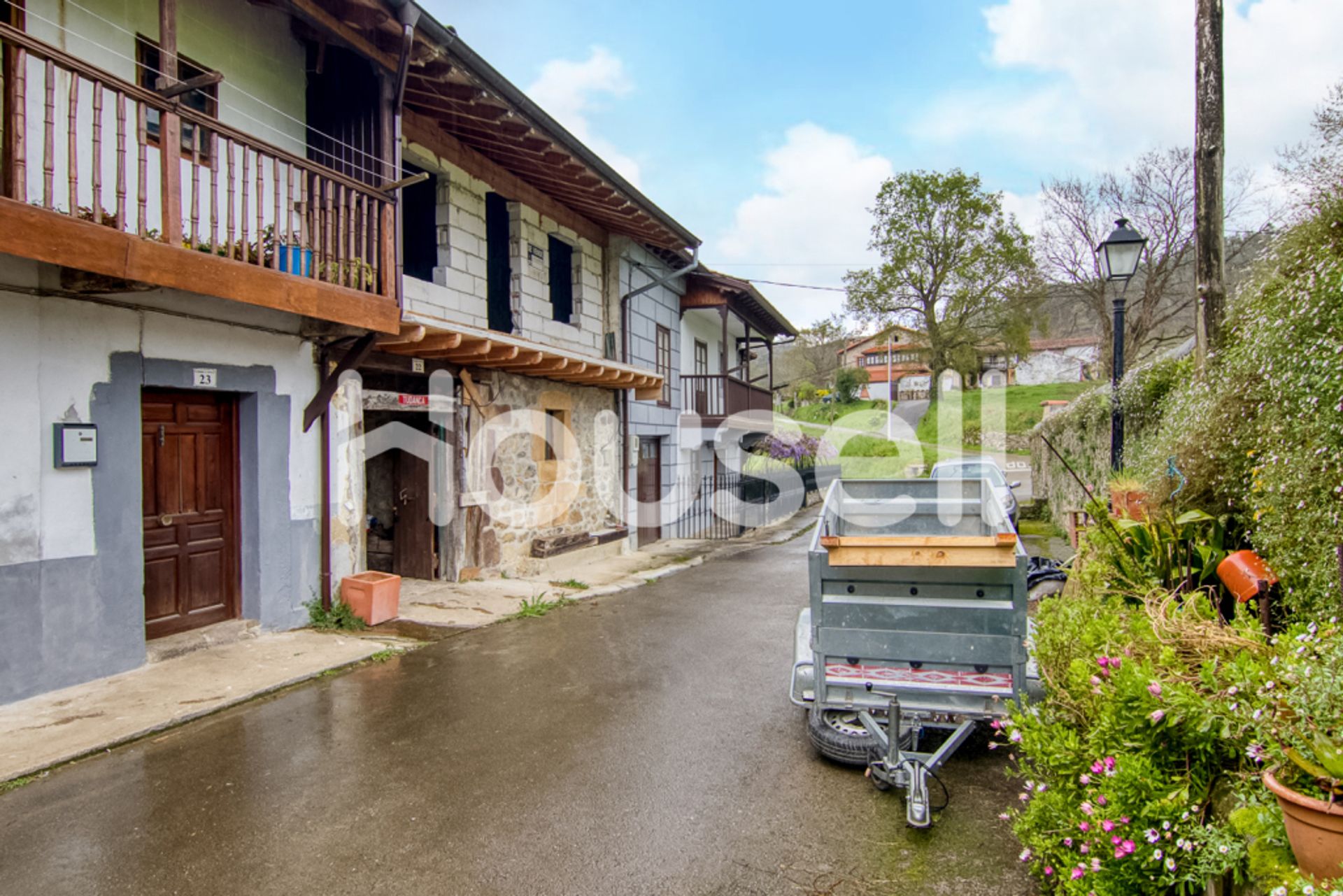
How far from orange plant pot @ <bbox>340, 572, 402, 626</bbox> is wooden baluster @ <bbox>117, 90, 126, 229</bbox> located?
3713 mm

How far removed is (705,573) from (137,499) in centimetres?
718

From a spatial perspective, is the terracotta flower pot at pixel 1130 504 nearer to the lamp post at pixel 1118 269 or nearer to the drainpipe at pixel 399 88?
the lamp post at pixel 1118 269

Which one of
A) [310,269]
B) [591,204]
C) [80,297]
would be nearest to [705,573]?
[591,204]

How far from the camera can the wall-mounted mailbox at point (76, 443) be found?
493 centimetres

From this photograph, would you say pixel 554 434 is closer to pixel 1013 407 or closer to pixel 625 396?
pixel 625 396

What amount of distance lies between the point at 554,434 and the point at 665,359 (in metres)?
4.84

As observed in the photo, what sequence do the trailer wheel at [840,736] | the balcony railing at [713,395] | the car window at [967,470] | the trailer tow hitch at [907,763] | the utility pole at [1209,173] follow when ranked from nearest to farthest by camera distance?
1. the trailer tow hitch at [907,763]
2. the trailer wheel at [840,736]
3. the utility pole at [1209,173]
4. the car window at [967,470]
5. the balcony railing at [713,395]

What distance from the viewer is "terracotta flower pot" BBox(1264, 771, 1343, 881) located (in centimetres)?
168

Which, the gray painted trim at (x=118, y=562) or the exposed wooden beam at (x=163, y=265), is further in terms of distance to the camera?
the gray painted trim at (x=118, y=562)

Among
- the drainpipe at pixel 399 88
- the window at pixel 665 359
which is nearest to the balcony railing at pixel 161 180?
the drainpipe at pixel 399 88

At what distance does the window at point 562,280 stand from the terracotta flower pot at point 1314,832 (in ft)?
34.4

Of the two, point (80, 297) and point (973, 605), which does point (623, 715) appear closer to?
point (973, 605)

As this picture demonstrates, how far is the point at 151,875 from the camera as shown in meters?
3.00

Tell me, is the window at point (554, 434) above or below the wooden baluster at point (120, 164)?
below
